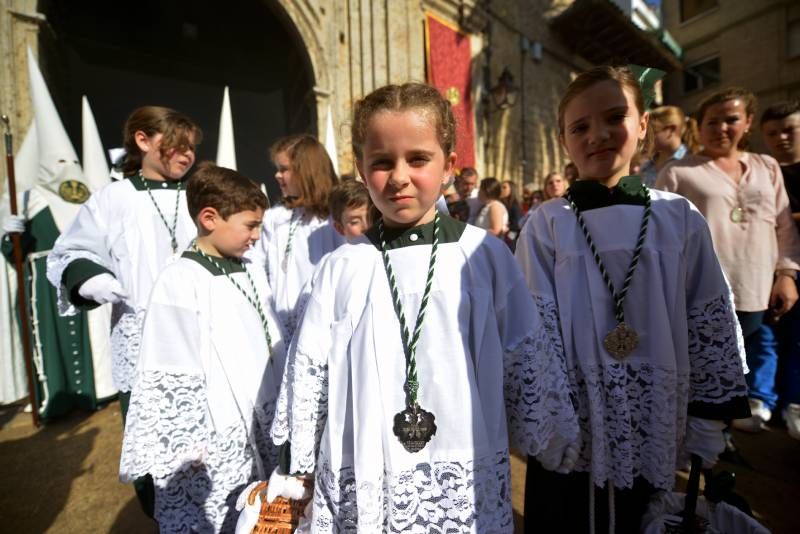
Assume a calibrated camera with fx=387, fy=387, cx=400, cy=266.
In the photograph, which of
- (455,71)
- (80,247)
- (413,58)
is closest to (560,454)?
(80,247)

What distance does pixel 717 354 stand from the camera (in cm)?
139

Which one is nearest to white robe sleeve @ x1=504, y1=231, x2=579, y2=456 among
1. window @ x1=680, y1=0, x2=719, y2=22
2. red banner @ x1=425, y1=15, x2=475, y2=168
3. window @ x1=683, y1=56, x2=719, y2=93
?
red banner @ x1=425, y1=15, x2=475, y2=168

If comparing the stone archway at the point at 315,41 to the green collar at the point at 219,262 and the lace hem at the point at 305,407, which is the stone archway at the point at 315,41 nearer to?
the green collar at the point at 219,262

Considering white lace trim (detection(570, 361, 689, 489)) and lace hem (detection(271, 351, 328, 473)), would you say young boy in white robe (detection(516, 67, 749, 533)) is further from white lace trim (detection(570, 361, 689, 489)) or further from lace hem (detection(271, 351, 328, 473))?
lace hem (detection(271, 351, 328, 473))

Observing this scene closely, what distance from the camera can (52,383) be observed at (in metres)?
3.70

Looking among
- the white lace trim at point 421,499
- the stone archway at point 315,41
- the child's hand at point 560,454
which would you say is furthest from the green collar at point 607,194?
the stone archway at point 315,41

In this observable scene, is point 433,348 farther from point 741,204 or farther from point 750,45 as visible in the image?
point 750,45

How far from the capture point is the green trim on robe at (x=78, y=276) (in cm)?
199

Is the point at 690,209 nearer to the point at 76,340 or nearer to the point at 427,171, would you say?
the point at 427,171

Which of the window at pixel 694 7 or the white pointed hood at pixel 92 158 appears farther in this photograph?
the window at pixel 694 7

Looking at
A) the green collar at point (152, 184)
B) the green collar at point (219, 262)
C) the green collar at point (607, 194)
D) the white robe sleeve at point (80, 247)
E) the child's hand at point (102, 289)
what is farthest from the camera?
the green collar at point (152, 184)

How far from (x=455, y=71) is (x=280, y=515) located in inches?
379

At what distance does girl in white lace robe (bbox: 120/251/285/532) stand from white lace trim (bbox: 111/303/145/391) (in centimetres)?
72

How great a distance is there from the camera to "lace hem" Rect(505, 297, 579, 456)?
116 cm
